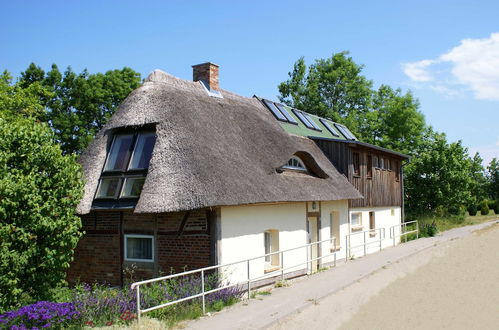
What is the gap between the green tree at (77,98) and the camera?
3017 cm

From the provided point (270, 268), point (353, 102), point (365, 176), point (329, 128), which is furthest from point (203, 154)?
point (353, 102)

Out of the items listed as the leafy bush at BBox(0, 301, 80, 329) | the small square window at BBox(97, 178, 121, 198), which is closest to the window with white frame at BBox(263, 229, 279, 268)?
the small square window at BBox(97, 178, 121, 198)

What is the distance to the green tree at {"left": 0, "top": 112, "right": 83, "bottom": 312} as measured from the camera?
9.08 m

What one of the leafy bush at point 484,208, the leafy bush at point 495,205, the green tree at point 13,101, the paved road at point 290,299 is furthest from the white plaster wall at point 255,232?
the leafy bush at point 495,205

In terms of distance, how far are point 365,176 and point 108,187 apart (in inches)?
475

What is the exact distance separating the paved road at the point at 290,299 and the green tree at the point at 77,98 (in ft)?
66.7

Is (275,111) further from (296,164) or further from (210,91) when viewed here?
(210,91)

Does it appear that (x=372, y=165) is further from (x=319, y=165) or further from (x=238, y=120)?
(x=238, y=120)

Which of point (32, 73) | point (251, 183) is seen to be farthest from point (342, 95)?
point (251, 183)

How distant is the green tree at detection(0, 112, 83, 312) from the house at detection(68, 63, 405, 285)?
1759 millimetres

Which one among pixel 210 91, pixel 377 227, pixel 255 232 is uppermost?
pixel 210 91

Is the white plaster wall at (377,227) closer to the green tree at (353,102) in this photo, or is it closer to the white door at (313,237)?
the white door at (313,237)

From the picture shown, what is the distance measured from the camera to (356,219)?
20594 millimetres

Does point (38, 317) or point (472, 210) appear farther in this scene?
point (472, 210)
